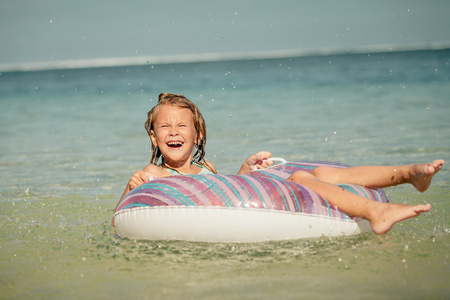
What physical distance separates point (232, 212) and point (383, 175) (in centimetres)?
102

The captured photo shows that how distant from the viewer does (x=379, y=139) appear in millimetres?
7871

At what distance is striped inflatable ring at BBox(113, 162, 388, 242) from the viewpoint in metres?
3.63

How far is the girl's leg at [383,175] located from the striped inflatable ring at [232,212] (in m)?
0.17

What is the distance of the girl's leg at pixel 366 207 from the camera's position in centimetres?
351

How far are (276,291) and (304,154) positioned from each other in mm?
4318

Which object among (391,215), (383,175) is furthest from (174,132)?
(391,215)

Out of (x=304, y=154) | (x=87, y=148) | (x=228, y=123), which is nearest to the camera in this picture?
(x=304, y=154)

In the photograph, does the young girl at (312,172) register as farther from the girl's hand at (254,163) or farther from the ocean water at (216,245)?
the ocean water at (216,245)

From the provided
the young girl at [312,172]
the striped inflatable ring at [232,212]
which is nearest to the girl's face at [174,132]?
the young girl at [312,172]

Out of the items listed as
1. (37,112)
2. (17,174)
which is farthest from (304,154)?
(37,112)

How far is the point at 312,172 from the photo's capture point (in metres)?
4.14

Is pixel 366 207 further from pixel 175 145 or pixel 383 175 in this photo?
pixel 175 145

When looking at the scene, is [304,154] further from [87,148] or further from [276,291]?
[276,291]

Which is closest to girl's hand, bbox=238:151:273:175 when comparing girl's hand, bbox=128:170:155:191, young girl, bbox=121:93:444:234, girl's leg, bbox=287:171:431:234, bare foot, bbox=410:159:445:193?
young girl, bbox=121:93:444:234
